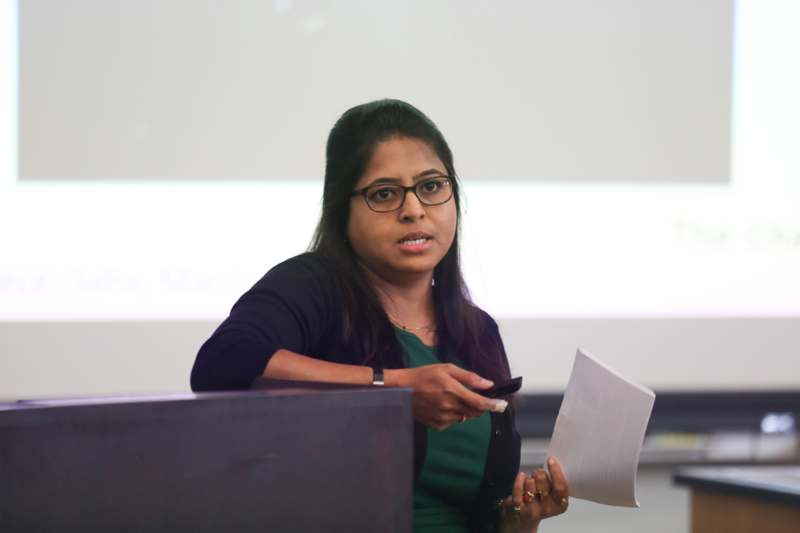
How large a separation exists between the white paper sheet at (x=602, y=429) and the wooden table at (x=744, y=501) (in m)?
0.89

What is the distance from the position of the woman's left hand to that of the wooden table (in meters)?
0.81

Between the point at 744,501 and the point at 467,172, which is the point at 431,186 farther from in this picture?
the point at 467,172

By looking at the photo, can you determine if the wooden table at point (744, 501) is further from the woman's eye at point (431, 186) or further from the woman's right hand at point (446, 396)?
the woman's right hand at point (446, 396)

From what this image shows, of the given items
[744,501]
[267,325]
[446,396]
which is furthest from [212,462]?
[744,501]

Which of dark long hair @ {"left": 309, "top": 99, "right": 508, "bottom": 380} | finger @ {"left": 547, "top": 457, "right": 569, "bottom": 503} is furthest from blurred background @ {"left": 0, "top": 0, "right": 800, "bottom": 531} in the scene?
finger @ {"left": 547, "top": 457, "right": 569, "bottom": 503}

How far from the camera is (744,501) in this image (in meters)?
2.07

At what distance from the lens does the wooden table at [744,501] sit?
6.43 feet

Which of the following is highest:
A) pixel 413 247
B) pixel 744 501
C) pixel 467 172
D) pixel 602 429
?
pixel 467 172

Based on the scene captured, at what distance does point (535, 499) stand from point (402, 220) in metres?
0.44

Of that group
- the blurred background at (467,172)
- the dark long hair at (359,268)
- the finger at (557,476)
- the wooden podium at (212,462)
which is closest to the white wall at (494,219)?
the blurred background at (467,172)

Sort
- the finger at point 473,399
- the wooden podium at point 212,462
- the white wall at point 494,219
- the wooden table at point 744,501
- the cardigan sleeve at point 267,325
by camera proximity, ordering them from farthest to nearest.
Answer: the white wall at point 494,219 < the wooden table at point 744,501 < the cardigan sleeve at point 267,325 < the finger at point 473,399 < the wooden podium at point 212,462

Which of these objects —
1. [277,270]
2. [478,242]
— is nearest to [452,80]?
[478,242]

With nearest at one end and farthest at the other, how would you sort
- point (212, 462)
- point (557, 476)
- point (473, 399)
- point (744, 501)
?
point (212, 462)
point (473, 399)
point (557, 476)
point (744, 501)

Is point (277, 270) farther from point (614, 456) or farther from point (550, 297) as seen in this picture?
point (550, 297)
